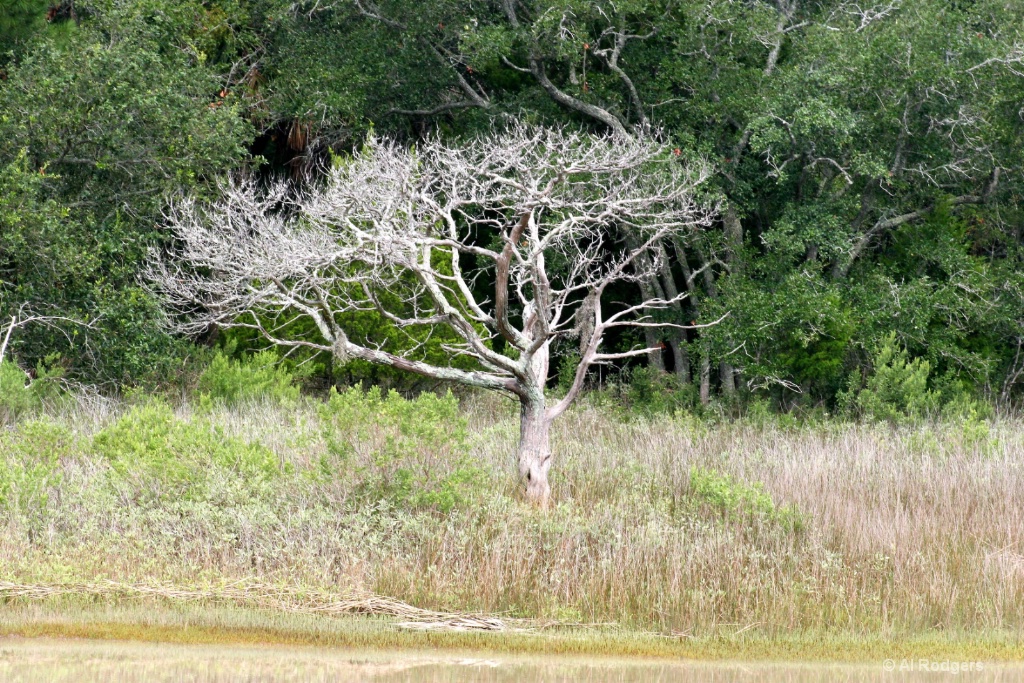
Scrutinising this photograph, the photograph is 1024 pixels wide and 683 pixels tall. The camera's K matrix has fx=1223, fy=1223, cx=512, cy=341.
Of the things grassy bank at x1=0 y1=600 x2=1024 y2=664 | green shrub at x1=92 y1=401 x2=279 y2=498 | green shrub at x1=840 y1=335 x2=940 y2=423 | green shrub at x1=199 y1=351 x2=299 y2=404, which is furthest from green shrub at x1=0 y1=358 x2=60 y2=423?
green shrub at x1=840 y1=335 x2=940 y2=423

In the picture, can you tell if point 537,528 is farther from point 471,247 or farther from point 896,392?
point 896,392

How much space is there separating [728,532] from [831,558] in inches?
31.3

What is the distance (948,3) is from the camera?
16094 millimetres

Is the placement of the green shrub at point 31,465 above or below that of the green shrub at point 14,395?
below

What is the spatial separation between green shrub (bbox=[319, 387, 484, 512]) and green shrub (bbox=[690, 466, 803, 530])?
1.86 m

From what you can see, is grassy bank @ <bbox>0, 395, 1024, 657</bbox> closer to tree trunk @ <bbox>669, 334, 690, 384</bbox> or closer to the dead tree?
the dead tree

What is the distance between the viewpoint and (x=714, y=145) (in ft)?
56.7

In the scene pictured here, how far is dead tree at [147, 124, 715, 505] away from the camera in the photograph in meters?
10.4

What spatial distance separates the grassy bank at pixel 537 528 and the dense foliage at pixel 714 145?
13.8 feet

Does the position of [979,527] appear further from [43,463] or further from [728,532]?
[43,463]

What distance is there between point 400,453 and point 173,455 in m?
2.25

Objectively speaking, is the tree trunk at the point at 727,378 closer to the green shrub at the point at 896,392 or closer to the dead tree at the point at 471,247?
the dead tree at the point at 471,247

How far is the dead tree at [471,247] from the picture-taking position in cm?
1038

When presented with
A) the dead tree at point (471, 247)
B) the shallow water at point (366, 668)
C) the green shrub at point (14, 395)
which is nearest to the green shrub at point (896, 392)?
the dead tree at point (471, 247)
